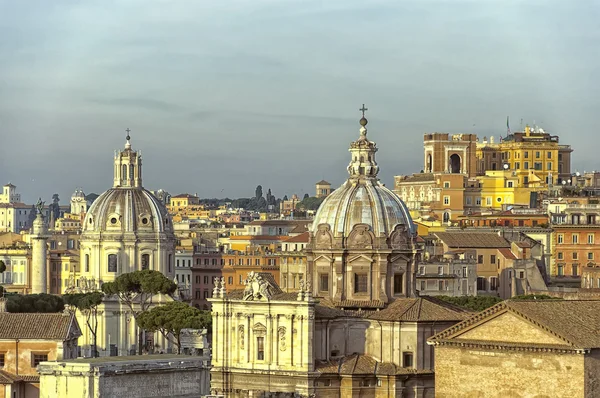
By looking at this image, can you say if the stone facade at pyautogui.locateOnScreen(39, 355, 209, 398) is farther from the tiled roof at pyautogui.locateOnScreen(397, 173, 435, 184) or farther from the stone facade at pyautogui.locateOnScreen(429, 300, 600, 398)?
the tiled roof at pyautogui.locateOnScreen(397, 173, 435, 184)

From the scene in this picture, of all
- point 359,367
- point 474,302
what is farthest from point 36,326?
point 474,302

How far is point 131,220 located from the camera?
486 ft

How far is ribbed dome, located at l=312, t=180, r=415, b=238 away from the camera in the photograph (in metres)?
86.6

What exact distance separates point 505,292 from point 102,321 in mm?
21039

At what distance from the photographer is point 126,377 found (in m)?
71.9

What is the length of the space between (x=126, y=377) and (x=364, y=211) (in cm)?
1737

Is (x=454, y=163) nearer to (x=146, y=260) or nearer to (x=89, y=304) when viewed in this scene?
(x=146, y=260)

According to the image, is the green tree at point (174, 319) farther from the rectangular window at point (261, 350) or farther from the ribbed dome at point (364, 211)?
the rectangular window at point (261, 350)

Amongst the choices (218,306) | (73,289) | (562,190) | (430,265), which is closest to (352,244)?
(218,306)

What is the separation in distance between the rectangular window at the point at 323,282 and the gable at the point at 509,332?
12334 mm

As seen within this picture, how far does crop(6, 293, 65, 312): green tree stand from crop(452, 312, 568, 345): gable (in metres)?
37.0

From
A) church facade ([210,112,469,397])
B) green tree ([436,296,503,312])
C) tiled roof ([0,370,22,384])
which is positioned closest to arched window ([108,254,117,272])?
green tree ([436,296,503,312])

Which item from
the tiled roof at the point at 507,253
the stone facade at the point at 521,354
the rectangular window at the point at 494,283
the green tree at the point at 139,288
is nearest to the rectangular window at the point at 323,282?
the stone facade at the point at 521,354

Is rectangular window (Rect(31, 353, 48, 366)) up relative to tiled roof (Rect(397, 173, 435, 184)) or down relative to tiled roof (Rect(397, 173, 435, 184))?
down
